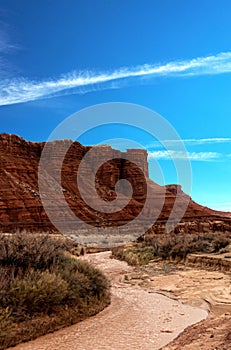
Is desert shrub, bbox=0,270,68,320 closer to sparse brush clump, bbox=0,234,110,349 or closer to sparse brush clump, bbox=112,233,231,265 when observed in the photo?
sparse brush clump, bbox=0,234,110,349

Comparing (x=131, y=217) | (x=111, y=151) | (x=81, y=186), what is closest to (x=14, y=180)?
(x=81, y=186)

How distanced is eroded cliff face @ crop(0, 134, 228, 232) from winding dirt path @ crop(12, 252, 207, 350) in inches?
1514

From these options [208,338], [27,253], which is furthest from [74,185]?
[208,338]

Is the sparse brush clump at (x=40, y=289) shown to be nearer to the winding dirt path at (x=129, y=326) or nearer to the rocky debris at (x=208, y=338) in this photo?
the winding dirt path at (x=129, y=326)

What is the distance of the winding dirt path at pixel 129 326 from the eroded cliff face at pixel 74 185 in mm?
38449

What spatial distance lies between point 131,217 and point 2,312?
201 ft

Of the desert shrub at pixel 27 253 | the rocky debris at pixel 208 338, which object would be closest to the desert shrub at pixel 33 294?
the desert shrub at pixel 27 253

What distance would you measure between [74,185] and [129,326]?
63816mm

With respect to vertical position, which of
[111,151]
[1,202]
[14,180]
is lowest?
[1,202]

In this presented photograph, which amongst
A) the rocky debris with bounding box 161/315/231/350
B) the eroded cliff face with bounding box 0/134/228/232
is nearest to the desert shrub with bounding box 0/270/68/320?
the rocky debris with bounding box 161/315/231/350

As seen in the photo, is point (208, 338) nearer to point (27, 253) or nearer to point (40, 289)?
point (40, 289)

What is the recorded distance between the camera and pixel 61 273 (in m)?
8.21

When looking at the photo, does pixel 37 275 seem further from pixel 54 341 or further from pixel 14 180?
pixel 14 180

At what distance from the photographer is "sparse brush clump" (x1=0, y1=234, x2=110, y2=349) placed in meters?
6.48
